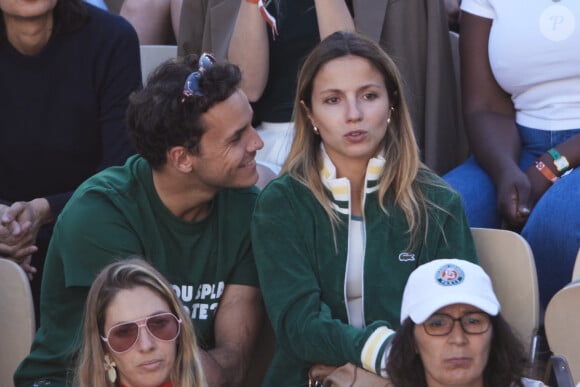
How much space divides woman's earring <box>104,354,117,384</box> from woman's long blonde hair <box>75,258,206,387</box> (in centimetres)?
1

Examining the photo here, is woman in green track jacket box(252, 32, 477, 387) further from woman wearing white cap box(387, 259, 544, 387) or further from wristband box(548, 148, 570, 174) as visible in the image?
wristband box(548, 148, 570, 174)

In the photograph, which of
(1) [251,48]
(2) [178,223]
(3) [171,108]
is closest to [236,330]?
(2) [178,223]

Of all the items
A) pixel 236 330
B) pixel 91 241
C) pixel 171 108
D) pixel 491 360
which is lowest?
pixel 236 330

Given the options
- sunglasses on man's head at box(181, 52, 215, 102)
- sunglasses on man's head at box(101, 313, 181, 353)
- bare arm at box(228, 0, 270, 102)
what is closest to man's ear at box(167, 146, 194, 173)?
sunglasses on man's head at box(181, 52, 215, 102)

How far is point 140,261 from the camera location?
123 inches

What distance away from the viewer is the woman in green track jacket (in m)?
3.25

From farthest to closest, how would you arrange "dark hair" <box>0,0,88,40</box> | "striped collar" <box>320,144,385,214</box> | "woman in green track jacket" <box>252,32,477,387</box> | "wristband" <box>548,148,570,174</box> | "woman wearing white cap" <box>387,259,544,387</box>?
"dark hair" <box>0,0,88,40</box> < "wristband" <box>548,148,570,174</box> < "striped collar" <box>320,144,385,214</box> < "woman in green track jacket" <box>252,32,477,387</box> < "woman wearing white cap" <box>387,259,544,387</box>

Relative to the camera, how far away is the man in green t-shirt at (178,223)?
3.34 metres

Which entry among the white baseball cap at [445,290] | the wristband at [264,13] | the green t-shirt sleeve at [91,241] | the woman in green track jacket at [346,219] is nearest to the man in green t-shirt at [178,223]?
the green t-shirt sleeve at [91,241]

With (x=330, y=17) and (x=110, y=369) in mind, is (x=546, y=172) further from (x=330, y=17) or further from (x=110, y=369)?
(x=110, y=369)

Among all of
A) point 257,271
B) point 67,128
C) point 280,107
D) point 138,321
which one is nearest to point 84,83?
point 67,128

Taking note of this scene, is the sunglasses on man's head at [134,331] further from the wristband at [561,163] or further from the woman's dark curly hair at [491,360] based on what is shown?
the wristband at [561,163]

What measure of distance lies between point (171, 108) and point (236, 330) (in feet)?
2.11

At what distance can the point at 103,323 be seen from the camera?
119 inches
